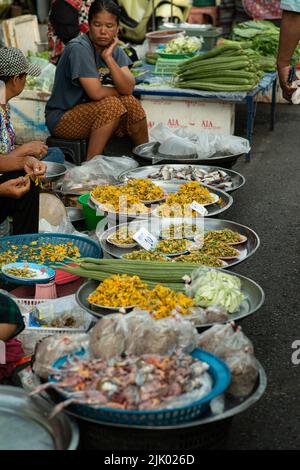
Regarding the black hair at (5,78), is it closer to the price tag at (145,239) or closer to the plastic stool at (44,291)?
the price tag at (145,239)

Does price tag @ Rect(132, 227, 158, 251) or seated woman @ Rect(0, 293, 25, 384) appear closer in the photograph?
seated woman @ Rect(0, 293, 25, 384)

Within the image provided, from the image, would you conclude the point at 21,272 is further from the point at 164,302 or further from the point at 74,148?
the point at 74,148

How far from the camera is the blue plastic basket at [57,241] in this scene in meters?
4.00

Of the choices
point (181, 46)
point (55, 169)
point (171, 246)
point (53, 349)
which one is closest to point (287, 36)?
point (171, 246)

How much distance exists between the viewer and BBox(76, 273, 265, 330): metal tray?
3.05 m

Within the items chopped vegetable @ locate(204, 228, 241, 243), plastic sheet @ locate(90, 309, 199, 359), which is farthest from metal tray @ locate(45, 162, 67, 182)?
plastic sheet @ locate(90, 309, 199, 359)

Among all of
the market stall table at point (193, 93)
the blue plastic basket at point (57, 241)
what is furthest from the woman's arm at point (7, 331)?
the market stall table at point (193, 93)

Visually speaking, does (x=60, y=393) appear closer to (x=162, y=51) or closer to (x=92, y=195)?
(x=92, y=195)

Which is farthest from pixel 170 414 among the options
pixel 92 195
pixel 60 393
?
pixel 92 195

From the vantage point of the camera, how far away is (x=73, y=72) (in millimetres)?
5605

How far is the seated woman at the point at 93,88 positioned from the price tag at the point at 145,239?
198 cm

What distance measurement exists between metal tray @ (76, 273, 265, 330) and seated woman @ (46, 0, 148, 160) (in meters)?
2.60

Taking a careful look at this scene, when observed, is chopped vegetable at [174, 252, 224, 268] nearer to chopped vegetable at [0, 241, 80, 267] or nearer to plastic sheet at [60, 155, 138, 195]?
chopped vegetable at [0, 241, 80, 267]

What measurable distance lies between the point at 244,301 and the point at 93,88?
118 inches
